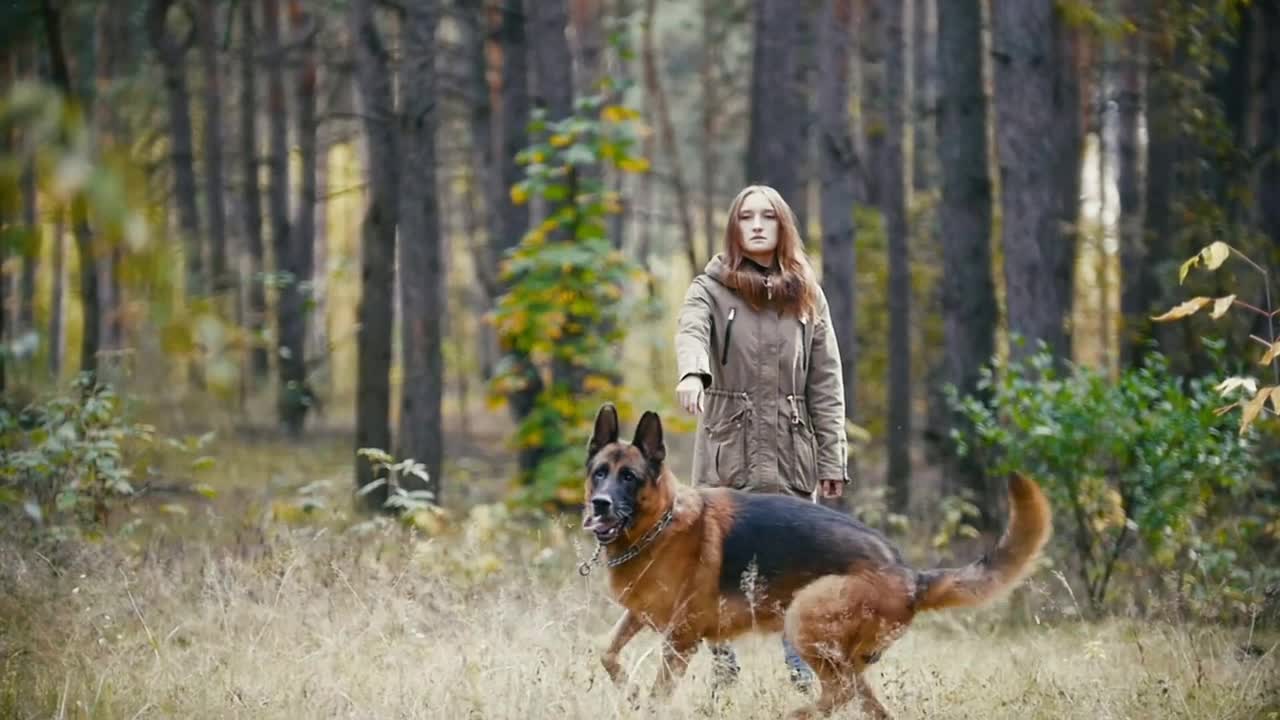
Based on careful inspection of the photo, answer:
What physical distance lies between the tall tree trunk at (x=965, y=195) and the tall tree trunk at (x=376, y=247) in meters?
5.29

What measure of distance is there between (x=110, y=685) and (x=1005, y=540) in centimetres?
377

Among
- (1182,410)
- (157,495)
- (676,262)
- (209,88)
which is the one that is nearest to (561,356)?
(157,495)

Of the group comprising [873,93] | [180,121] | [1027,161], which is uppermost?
[873,93]

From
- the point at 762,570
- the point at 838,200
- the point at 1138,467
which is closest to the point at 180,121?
the point at 838,200

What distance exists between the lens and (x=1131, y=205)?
1775 centimetres

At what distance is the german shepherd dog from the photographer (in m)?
5.01

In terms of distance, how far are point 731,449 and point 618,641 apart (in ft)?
3.38

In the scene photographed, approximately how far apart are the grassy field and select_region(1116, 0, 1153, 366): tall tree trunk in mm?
8229

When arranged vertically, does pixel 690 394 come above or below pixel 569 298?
below

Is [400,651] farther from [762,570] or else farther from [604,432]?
[762,570]

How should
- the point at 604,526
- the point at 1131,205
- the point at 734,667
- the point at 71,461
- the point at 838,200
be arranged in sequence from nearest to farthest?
the point at 604,526
the point at 734,667
the point at 71,461
the point at 838,200
the point at 1131,205

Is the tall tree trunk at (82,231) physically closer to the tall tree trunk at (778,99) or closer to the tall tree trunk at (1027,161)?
the tall tree trunk at (778,99)

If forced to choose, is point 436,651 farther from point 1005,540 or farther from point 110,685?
point 1005,540

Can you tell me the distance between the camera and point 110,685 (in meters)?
Answer: 4.94
